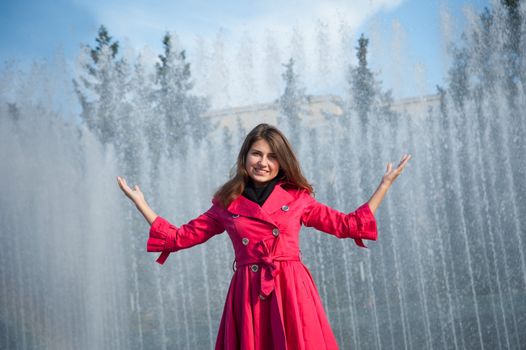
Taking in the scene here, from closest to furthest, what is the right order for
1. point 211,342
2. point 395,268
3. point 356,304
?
point 211,342
point 356,304
point 395,268

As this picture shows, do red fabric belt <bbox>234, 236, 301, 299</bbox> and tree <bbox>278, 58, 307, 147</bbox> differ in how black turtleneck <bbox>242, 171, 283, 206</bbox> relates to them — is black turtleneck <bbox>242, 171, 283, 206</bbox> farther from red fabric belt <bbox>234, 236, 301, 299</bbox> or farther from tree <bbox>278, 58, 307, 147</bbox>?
tree <bbox>278, 58, 307, 147</bbox>

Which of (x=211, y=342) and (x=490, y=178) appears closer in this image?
(x=211, y=342)

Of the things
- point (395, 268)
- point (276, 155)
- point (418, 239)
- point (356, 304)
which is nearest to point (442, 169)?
point (418, 239)

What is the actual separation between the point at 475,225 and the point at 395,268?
180 centimetres

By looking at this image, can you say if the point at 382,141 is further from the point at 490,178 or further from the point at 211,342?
the point at 211,342

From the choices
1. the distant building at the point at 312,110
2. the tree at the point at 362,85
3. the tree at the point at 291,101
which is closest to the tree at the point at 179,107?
the distant building at the point at 312,110

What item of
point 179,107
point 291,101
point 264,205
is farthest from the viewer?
point 179,107

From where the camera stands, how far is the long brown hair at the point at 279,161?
2674mm

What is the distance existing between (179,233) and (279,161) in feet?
1.83

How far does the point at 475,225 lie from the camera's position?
32.8ft

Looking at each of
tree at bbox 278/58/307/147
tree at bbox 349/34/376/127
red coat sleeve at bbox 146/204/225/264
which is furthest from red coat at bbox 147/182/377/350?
tree at bbox 278/58/307/147

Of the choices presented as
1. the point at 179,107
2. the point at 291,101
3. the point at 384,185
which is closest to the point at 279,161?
the point at 384,185

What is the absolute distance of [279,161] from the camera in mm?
2707

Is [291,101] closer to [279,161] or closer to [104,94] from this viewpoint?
[104,94]
